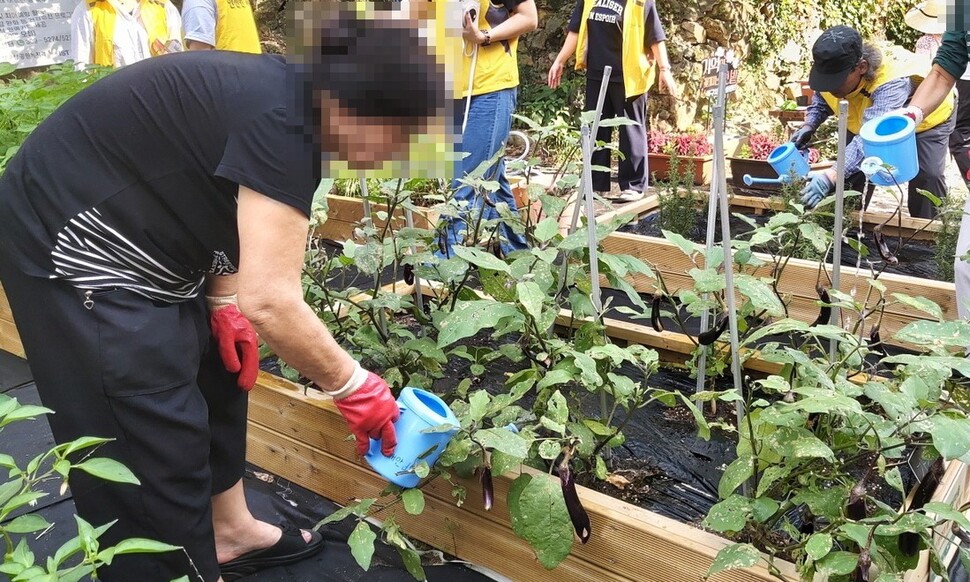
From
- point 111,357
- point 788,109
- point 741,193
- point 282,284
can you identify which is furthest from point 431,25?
point 788,109

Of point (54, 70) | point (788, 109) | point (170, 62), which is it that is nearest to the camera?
point (170, 62)

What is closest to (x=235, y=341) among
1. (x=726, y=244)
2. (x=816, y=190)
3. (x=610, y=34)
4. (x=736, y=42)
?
(x=726, y=244)

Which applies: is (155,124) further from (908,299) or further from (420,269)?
(908,299)

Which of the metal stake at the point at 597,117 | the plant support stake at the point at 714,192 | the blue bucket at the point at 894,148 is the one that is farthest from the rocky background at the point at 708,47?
the plant support stake at the point at 714,192

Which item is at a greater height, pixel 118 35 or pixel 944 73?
pixel 944 73

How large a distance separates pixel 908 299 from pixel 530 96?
7.46 m

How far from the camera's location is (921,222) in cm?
360

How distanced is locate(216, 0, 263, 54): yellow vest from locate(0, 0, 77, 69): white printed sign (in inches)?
61.4

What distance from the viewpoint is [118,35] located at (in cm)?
403

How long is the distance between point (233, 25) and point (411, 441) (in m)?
3.28

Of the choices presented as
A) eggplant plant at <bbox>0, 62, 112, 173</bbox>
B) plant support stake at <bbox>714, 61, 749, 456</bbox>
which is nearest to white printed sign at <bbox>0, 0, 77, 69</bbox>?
eggplant plant at <bbox>0, 62, 112, 173</bbox>

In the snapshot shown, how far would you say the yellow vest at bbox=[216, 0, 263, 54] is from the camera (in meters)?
3.90

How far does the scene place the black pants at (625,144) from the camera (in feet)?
15.2

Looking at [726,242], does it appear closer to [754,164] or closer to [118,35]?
[754,164]
